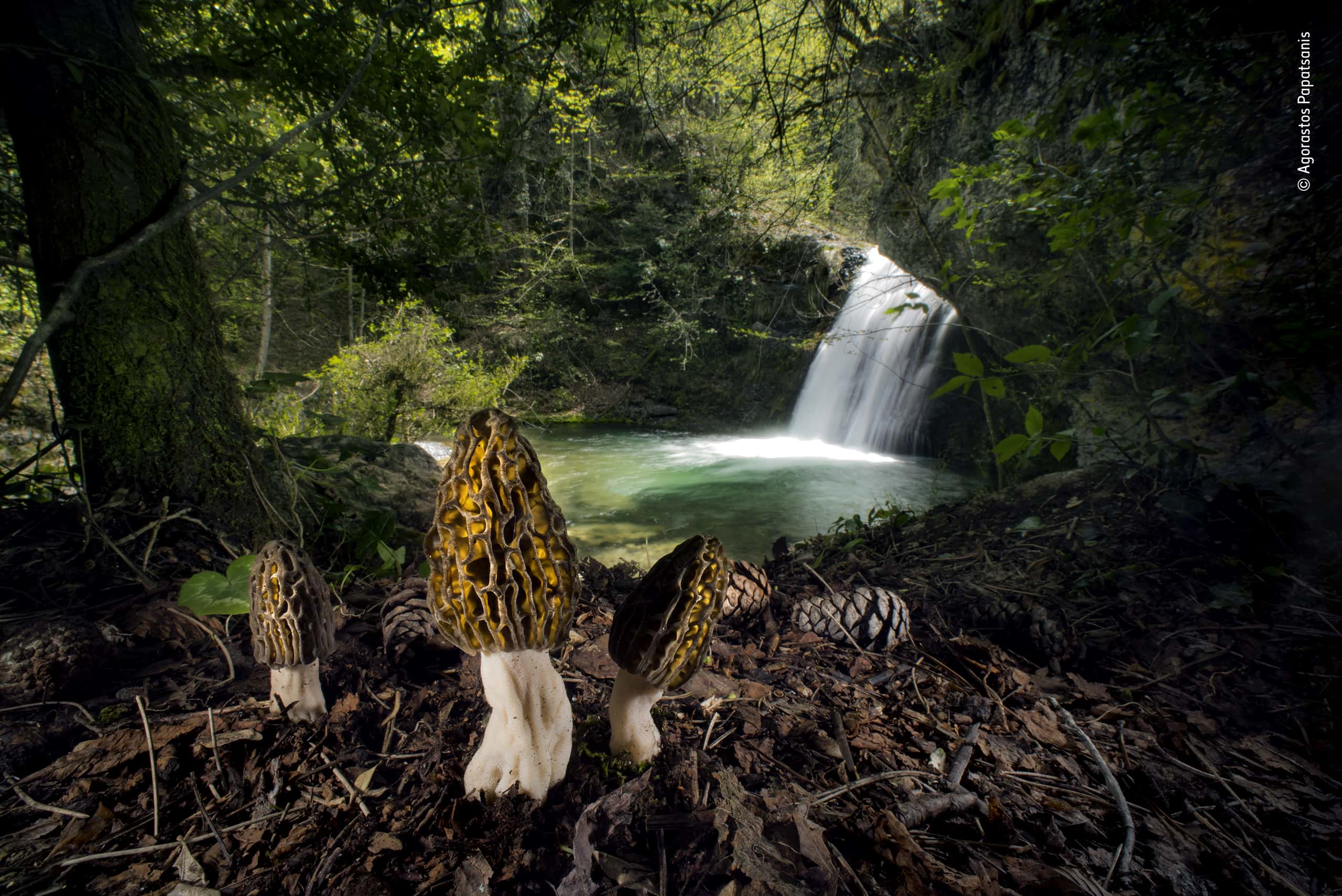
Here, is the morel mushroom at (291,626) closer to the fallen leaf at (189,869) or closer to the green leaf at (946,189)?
the fallen leaf at (189,869)

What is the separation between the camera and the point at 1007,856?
3.87 ft

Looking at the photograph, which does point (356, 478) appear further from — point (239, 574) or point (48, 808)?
point (48, 808)

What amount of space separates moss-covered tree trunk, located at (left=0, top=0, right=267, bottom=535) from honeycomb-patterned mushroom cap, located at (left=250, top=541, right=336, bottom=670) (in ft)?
3.64

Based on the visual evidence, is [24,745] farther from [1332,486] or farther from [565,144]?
[565,144]

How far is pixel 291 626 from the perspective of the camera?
1391 mm

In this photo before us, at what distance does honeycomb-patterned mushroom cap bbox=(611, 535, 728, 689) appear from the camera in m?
1.32

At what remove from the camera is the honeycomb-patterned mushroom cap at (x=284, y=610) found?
1387 mm

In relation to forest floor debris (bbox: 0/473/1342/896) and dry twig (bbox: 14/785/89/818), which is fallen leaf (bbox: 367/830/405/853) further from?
dry twig (bbox: 14/785/89/818)

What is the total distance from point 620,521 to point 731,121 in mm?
5980

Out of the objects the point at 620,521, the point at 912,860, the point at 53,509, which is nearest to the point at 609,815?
the point at 912,860

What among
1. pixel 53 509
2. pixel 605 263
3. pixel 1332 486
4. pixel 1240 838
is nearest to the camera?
pixel 1240 838

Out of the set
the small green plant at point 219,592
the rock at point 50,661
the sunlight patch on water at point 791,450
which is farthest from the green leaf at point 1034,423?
the sunlight patch on water at point 791,450

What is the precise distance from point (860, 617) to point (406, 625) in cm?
188

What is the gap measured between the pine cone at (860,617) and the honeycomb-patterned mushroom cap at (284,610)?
185cm
